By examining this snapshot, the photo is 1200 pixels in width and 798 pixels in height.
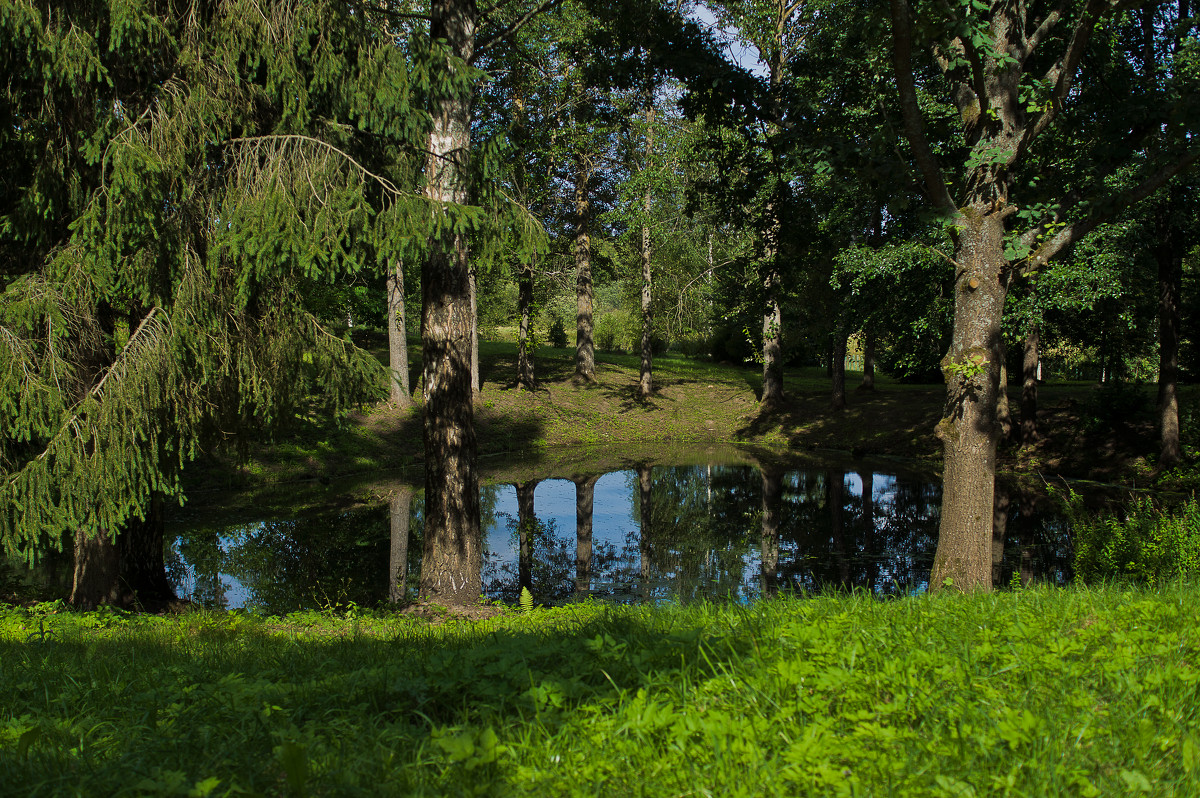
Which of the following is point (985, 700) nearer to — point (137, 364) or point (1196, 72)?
point (137, 364)

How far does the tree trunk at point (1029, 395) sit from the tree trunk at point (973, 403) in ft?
45.5

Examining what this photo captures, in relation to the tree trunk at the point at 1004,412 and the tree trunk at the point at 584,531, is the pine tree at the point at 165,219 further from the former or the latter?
the tree trunk at the point at 1004,412

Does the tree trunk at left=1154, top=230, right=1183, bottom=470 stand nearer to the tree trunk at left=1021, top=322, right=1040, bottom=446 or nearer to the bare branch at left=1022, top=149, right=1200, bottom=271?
the tree trunk at left=1021, top=322, right=1040, bottom=446

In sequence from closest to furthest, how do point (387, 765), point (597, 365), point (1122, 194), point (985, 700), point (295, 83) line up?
1. point (387, 765)
2. point (985, 700)
3. point (1122, 194)
4. point (295, 83)
5. point (597, 365)

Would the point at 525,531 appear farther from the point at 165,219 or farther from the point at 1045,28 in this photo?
the point at 1045,28

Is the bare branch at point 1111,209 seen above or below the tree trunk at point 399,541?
above

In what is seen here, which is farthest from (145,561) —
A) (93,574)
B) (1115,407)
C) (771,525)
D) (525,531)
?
(1115,407)

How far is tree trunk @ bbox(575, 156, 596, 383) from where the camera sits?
88.6ft

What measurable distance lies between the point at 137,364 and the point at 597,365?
27.2m

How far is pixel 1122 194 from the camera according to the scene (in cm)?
626

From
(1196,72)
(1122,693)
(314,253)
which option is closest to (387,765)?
(1122,693)

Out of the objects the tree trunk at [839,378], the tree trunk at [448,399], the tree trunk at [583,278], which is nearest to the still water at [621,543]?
the tree trunk at [448,399]

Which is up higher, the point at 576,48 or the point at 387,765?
the point at 576,48

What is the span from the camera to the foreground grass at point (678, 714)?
240 cm
